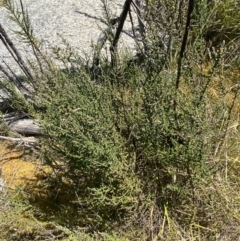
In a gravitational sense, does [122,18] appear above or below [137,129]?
above

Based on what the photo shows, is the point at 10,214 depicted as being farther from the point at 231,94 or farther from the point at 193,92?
the point at 231,94

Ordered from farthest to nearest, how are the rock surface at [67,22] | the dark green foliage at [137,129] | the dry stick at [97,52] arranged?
the rock surface at [67,22] → the dry stick at [97,52] → the dark green foliage at [137,129]

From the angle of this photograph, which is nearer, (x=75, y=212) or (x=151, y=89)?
(x=151, y=89)

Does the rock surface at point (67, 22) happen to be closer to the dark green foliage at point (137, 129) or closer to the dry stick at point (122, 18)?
the dry stick at point (122, 18)

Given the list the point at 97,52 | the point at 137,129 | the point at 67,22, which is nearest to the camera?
the point at 137,129

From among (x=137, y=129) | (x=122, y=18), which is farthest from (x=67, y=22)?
(x=137, y=129)

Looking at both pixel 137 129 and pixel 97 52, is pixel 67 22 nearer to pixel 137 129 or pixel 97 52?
pixel 97 52

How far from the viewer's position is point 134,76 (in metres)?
1.94

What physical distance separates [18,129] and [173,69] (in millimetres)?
1076

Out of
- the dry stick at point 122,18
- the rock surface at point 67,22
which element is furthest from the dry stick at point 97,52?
the rock surface at point 67,22

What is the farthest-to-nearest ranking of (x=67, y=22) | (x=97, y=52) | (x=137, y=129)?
Answer: (x=67, y=22)
(x=97, y=52)
(x=137, y=129)

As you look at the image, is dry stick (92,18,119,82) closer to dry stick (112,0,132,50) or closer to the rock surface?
dry stick (112,0,132,50)

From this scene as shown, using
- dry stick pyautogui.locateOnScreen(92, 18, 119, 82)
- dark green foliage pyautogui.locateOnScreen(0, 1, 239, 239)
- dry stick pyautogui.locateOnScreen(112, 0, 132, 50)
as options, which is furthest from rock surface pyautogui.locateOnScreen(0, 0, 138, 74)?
dark green foliage pyautogui.locateOnScreen(0, 1, 239, 239)

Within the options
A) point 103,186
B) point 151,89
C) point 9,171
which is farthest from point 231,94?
point 9,171
